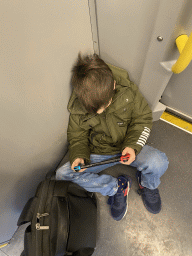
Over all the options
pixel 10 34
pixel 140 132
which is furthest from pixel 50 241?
pixel 10 34

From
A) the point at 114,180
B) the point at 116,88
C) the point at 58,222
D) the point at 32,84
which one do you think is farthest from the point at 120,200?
the point at 32,84

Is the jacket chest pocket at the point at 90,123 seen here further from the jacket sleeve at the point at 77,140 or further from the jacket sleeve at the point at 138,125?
the jacket sleeve at the point at 138,125

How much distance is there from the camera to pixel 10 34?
19.1 inches

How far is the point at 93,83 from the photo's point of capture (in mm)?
743

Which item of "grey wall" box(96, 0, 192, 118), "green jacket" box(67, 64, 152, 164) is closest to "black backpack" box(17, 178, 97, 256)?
"green jacket" box(67, 64, 152, 164)

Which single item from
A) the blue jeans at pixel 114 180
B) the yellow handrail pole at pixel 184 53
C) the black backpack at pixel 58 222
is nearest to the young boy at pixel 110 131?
the blue jeans at pixel 114 180

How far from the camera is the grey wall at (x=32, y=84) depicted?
52 centimetres

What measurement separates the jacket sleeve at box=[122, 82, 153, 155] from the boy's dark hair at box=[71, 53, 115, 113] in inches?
8.1

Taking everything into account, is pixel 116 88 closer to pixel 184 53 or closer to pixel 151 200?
pixel 184 53

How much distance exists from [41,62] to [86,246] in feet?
2.83

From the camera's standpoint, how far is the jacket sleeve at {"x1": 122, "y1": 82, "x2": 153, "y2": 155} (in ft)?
2.98

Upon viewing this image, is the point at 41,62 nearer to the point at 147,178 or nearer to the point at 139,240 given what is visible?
the point at 147,178

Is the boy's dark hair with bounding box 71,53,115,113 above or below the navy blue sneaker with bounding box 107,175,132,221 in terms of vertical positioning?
above

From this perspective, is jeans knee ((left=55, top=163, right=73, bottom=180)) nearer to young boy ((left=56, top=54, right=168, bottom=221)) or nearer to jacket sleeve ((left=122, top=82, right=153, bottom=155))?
young boy ((left=56, top=54, right=168, bottom=221))
